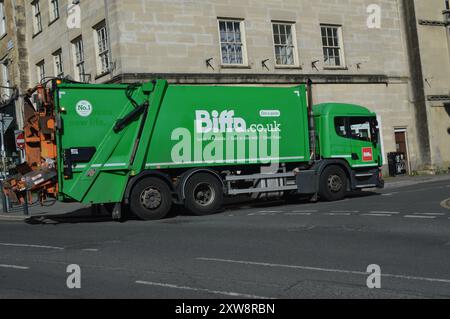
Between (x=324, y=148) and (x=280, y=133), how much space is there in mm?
1505

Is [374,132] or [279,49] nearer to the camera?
[374,132]

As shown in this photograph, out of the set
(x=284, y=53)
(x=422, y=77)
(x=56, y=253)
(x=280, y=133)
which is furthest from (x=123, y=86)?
(x=422, y=77)

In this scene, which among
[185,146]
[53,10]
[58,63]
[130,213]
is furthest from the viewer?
[58,63]

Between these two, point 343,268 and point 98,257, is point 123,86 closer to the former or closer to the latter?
point 98,257

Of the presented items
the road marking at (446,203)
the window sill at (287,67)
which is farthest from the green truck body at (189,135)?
the window sill at (287,67)

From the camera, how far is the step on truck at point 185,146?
1280cm

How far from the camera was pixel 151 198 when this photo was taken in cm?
1354

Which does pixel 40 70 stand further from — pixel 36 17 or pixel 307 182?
pixel 307 182

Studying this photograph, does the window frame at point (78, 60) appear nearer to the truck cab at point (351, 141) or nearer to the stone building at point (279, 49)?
the stone building at point (279, 49)

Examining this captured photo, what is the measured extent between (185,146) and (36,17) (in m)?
17.0

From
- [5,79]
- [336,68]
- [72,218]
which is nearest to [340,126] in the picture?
[72,218]

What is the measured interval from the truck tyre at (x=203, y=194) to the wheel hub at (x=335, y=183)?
139 inches

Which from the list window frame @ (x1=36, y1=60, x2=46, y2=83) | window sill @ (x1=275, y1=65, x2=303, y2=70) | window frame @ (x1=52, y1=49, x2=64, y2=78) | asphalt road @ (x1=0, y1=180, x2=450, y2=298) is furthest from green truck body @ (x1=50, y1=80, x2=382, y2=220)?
window frame @ (x1=36, y1=60, x2=46, y2=83)

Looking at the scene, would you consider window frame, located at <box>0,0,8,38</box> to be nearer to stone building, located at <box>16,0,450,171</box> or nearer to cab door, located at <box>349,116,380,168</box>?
stone building, located at <box>16,0,450,171</box>
